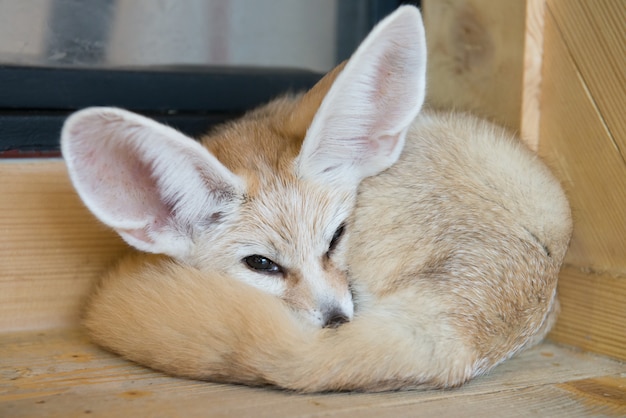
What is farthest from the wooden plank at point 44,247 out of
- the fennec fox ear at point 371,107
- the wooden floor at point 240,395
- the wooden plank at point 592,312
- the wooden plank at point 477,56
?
the wooden plank at point 592,312

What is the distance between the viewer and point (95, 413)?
1.15m

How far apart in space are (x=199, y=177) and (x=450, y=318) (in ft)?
1.82

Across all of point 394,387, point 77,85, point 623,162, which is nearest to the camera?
point 394,387

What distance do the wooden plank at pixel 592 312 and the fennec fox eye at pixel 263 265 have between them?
28.4 inches

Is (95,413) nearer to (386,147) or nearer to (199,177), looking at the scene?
(199,177)

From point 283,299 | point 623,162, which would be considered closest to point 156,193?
point 283,299

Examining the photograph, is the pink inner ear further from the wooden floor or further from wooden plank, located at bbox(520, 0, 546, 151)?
wooden plank, located at bbox(520, 0, 546, 151)

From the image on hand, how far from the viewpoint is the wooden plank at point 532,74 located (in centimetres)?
170

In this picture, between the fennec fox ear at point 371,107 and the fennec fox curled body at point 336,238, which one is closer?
the fennec fox curled body at point 336,238

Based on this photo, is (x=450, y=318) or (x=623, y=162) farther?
(x=623, y=162)

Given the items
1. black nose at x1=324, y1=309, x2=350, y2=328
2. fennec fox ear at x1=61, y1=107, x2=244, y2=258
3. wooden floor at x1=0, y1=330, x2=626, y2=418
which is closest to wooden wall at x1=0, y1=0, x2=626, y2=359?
wooden floor at x1=0, y1=330, x2=626, y2=418

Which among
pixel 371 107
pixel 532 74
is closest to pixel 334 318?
pixel 371 107

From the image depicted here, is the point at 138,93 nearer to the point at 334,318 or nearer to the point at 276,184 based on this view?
the point at 276,184

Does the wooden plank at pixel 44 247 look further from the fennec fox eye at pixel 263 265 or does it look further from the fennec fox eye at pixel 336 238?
the fennec fox eye at pixel 336 238
